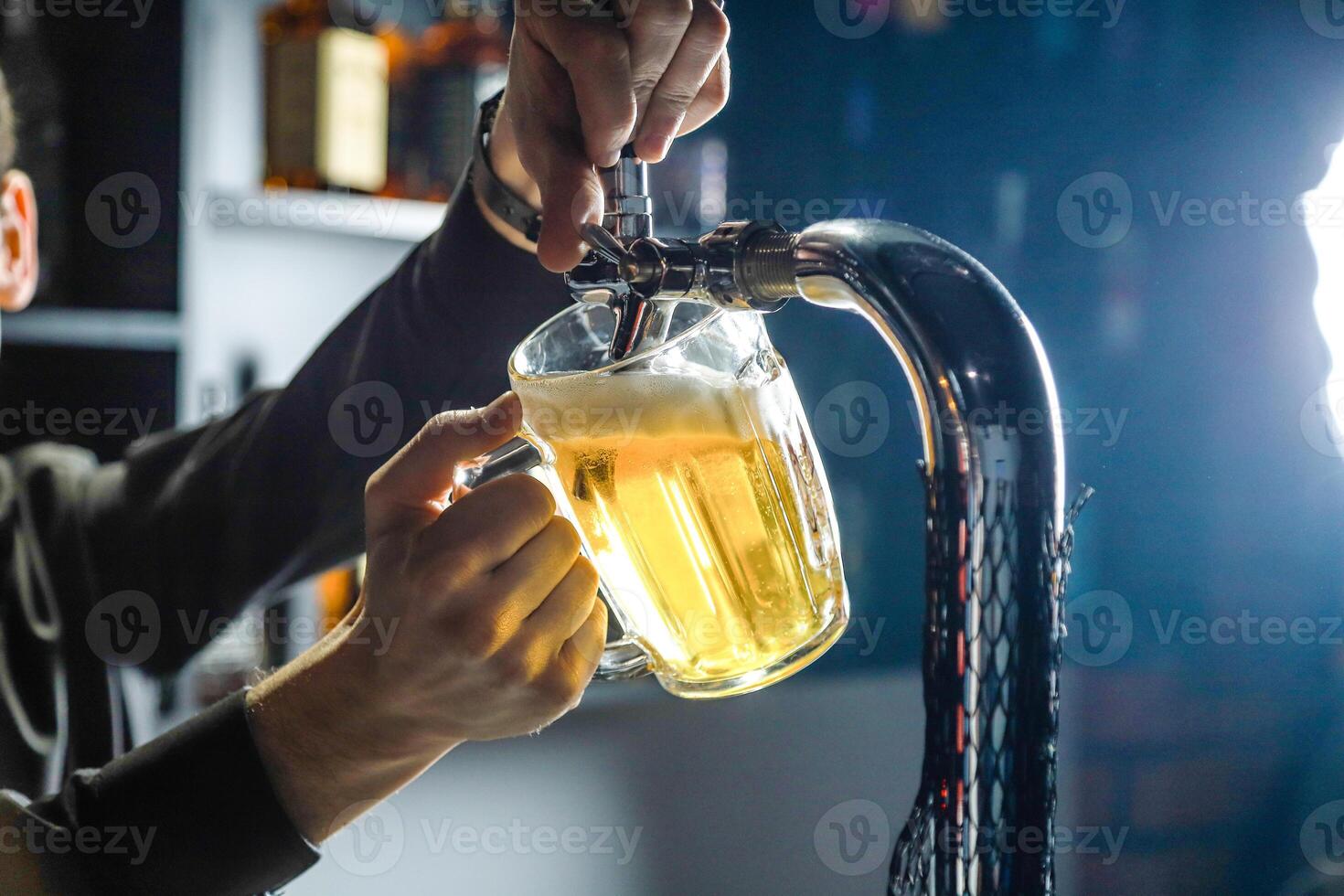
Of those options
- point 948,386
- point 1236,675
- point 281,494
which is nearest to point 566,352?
point 948,386

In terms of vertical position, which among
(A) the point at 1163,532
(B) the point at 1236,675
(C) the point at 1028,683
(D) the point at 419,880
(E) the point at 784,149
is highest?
(E) the point at 784,149

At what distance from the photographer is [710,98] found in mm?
756

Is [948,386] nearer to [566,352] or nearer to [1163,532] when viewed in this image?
[566,352]

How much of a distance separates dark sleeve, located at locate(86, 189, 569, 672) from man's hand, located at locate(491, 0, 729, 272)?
11.5 inches

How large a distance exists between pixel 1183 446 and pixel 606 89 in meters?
0.91

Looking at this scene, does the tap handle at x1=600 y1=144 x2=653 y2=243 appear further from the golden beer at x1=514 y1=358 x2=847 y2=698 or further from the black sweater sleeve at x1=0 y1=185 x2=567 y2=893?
the black sweater sleeve at x1=0 y1=185 x2=567 y2=893

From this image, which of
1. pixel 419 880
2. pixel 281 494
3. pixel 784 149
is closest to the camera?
pixel 281 494

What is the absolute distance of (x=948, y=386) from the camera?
1.31ft

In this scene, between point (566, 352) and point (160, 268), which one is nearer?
point (566, 352)

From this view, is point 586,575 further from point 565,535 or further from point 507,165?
point 507,165

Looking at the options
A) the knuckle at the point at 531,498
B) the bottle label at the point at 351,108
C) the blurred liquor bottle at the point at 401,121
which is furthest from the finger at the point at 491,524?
the blurred liquor bottle at the point at 401,121

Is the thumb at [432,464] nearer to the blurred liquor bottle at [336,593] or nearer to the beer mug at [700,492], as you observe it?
the beer mug at [700,492]

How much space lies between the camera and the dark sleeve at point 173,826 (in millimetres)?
788

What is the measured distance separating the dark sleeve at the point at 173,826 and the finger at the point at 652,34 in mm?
502
